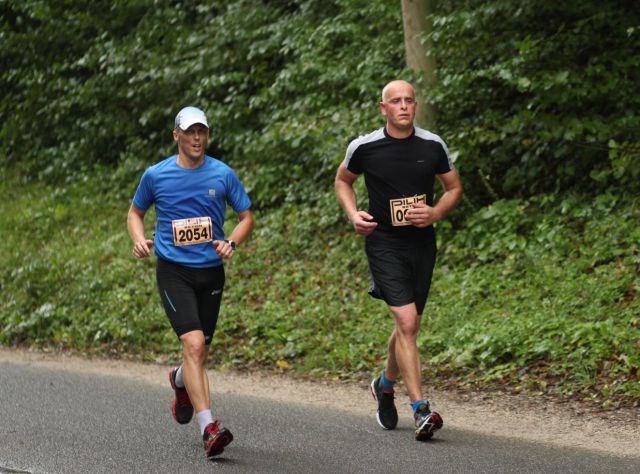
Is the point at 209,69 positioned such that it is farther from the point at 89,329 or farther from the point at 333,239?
the point at 89,329

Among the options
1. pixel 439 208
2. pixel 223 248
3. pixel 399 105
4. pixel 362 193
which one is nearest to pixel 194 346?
pixel 223 248

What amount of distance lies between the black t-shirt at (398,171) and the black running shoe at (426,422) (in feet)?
3.81

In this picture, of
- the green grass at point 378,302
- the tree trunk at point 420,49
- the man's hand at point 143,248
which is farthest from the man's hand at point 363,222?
the tree trunk at point 420,49

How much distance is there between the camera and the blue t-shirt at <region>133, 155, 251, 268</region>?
6555mm

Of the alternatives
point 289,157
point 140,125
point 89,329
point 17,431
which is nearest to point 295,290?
point 89,329

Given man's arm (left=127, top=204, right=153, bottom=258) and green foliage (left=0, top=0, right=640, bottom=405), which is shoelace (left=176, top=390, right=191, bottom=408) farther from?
green foliage (left=0, top=0, right=640, bottom=405)

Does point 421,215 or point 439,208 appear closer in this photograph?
point 421,215

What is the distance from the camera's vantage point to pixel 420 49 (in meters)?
12.2

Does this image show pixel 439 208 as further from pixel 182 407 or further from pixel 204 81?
pixel 204 81

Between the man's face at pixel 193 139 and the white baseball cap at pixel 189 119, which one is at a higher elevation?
the white baseball cap at pixel 189 119

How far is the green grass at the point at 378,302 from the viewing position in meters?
8.41

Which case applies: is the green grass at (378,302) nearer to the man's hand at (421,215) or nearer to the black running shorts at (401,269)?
the black running shorts at (401,269)

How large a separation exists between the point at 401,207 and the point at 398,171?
239 mm

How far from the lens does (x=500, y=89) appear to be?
41.7 feet
